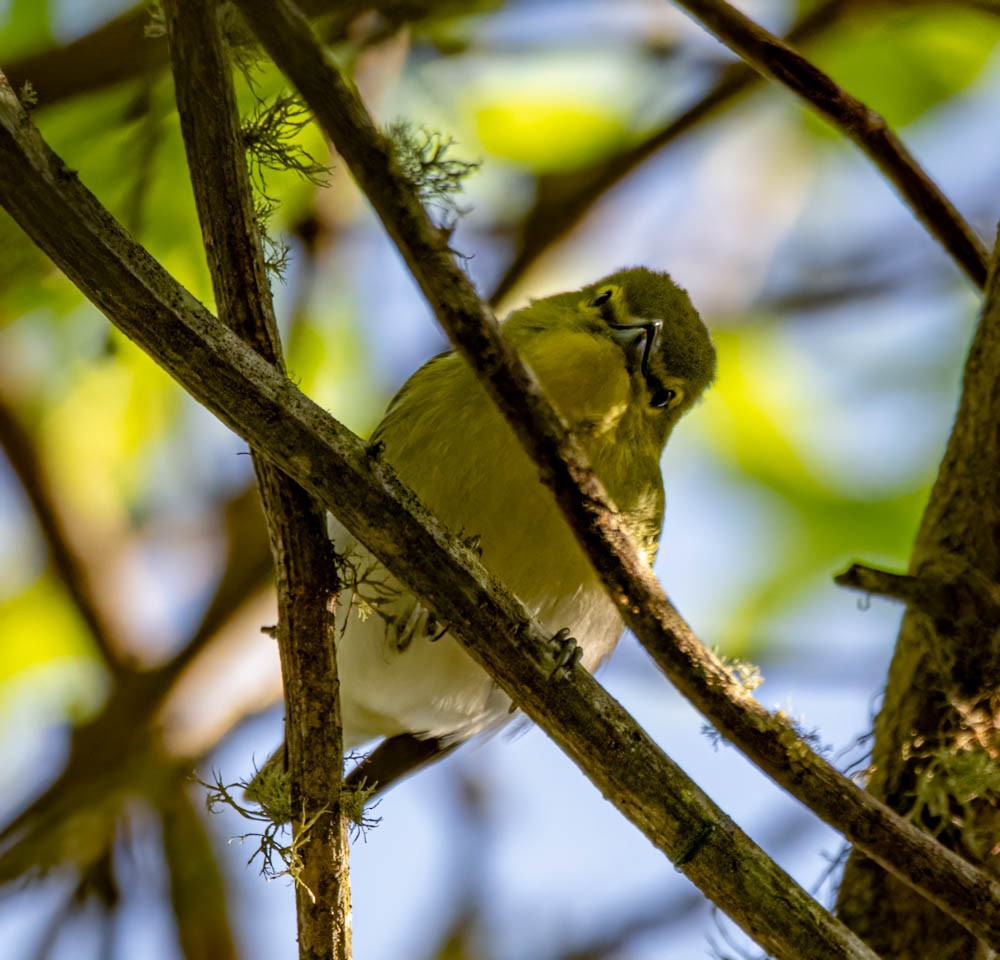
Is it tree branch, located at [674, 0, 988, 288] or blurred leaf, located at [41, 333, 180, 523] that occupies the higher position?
blurred leaf, located at [41, 333, 180, 523]

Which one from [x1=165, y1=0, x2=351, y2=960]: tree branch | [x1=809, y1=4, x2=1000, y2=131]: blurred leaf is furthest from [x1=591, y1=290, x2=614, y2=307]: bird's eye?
[x1=165, y1=0, x2=351, y2=960]: tree branch

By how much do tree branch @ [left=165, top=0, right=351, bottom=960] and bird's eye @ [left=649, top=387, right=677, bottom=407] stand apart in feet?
5.36

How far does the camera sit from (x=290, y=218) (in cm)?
389

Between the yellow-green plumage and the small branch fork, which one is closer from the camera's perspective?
the small branch fork

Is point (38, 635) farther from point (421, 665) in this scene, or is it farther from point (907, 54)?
point (907, 54)

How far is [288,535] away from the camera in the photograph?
1975 millimetres

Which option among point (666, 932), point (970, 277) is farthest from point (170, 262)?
point (666, 932)

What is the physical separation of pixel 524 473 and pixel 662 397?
723mm

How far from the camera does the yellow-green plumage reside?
115 inches

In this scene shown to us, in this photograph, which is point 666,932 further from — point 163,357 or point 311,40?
point 311,40

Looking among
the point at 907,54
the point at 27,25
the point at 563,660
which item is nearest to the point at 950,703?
the point at 563,660

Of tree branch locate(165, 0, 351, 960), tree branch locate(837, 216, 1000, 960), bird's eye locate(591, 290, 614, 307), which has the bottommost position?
tree branch locate(837, 216, 1000, 960)

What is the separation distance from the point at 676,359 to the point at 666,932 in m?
1.65

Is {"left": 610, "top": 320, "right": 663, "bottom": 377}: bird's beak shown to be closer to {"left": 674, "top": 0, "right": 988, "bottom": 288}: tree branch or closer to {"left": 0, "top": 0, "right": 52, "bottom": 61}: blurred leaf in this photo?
{"left": 674, "top": 0, "right": 988, "bottom": 288}: tree branch
